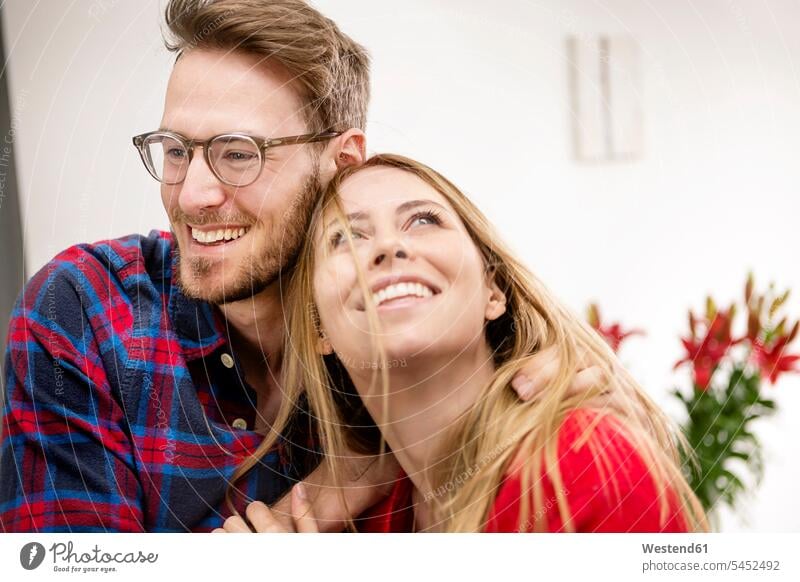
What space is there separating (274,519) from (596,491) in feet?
0.85

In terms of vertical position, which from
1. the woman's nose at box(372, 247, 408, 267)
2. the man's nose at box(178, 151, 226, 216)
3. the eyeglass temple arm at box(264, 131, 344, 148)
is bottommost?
the woman's nose at box(372, 247, 408, 267)

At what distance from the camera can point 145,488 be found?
0.68 meters

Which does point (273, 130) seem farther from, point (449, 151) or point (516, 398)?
point (516, 398)

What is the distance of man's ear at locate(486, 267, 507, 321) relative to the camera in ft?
2.11

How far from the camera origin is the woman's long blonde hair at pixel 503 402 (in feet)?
2.07

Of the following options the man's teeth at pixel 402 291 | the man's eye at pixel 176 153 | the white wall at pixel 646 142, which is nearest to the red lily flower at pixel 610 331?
the white wall at pixel 646 142

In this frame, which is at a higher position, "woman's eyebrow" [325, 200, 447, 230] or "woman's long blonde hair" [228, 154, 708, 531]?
"woman's eyebrow" [325, 200, 447, 230]

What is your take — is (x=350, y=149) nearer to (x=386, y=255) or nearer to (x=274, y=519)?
(x=386, y=255)

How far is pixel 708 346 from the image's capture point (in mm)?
679

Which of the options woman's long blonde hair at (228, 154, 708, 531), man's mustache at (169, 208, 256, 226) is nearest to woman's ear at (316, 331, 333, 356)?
woman's long blonde hair at (228, 154, 708, 531)

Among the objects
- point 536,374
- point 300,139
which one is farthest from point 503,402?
point 300,139

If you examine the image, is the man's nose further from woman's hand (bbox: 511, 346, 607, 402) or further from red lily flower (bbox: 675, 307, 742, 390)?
Result: red lily flower (bbox: 675, 307, 742, 390)
